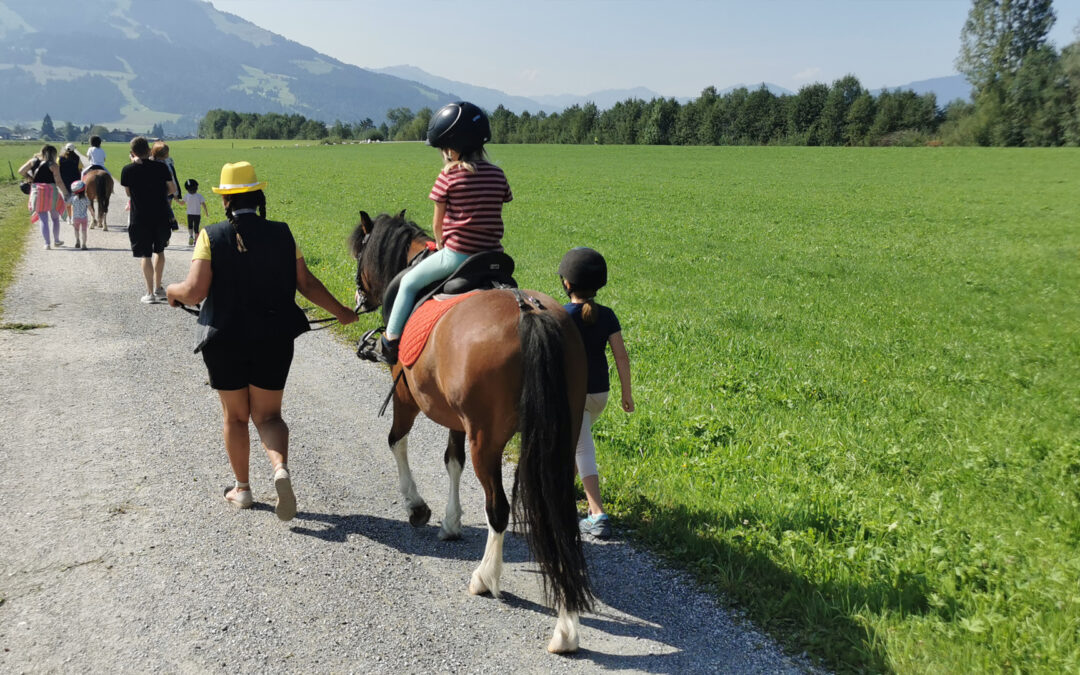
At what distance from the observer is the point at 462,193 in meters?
4.86

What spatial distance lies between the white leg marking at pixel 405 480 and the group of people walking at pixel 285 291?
→ 711mm

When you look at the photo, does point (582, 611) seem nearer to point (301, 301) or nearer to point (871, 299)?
point (301, 301)

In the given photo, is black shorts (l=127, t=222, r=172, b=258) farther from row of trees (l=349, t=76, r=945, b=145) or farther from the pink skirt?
row of trees (l=349, t=76, r=945, b=145)

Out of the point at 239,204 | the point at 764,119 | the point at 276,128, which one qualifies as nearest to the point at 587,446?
the point at 239,204

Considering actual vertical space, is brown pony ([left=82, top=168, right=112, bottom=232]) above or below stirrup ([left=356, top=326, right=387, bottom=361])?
below

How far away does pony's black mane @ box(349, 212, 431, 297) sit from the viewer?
5.92 metres

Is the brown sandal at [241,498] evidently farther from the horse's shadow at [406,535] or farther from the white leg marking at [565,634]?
the white leg marking at [565,634]

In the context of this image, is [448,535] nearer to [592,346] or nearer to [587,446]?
[587,446]

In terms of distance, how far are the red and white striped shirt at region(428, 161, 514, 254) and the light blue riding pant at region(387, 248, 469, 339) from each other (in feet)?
0.25

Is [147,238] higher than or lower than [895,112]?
lower

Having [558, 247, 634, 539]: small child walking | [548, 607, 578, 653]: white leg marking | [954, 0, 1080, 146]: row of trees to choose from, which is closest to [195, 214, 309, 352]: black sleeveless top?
[558, 247, 634, 539]: small child walking

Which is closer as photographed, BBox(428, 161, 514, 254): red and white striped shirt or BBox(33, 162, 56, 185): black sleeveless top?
BBox(428, 161, 514, 254): red and white striped shirt

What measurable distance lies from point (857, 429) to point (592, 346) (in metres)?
3.66

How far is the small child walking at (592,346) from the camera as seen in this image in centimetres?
505
